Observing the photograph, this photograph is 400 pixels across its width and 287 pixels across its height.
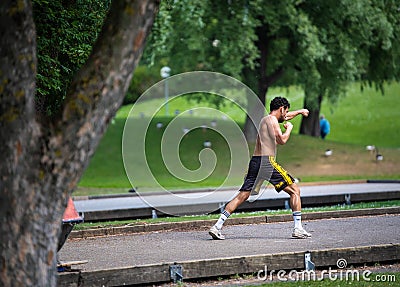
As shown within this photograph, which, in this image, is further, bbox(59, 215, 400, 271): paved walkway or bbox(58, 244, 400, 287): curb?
bbox(59, 215, 400, 271): paved walkway

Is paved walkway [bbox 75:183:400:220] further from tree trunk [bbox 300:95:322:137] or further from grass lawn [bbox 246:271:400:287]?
tree trunk [bbox 300:95:322:137]

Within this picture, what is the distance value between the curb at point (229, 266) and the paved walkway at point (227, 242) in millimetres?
772

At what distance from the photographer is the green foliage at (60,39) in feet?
45.0

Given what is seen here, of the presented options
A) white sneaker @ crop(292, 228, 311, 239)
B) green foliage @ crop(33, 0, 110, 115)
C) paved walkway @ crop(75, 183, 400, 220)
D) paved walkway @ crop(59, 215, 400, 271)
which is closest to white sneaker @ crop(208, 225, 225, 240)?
paved walkway @ crop(59, 215, 400, 271)

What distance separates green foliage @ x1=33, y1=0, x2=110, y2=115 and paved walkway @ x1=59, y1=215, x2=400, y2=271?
2.47 metres

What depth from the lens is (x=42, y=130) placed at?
778 cm

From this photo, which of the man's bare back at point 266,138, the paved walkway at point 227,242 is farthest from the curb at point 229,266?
the man's bare back at point 266,138

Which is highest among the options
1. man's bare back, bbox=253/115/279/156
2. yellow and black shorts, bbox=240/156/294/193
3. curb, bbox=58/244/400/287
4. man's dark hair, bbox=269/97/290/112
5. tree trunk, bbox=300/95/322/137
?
tree trunk, bbox=300/95/322/137

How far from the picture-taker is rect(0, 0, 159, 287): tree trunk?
24.9 feet

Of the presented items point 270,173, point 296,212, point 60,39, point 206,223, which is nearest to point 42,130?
point 270,173

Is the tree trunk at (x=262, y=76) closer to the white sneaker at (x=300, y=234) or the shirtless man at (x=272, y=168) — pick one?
the shirtless man at (x=272, y=168)

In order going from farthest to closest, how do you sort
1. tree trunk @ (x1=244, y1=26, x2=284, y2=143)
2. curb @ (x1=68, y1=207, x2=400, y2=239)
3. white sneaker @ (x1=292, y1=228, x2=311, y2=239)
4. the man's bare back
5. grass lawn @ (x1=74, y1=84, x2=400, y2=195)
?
tree trunk @ (x1=244, y1=26, x2=284, y2=143) → grass lawn @ (x1=74, y1=84, x2=400, y2=195) → curb @ (x1=68, y1=207, x2=400, y2=239) → the man's bare back → white sneaker @ (x1=292, y1=228, x2=311, y2=239)

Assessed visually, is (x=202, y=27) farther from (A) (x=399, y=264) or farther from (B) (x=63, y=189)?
(B) (x=63, y=189)

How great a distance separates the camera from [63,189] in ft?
25.7
